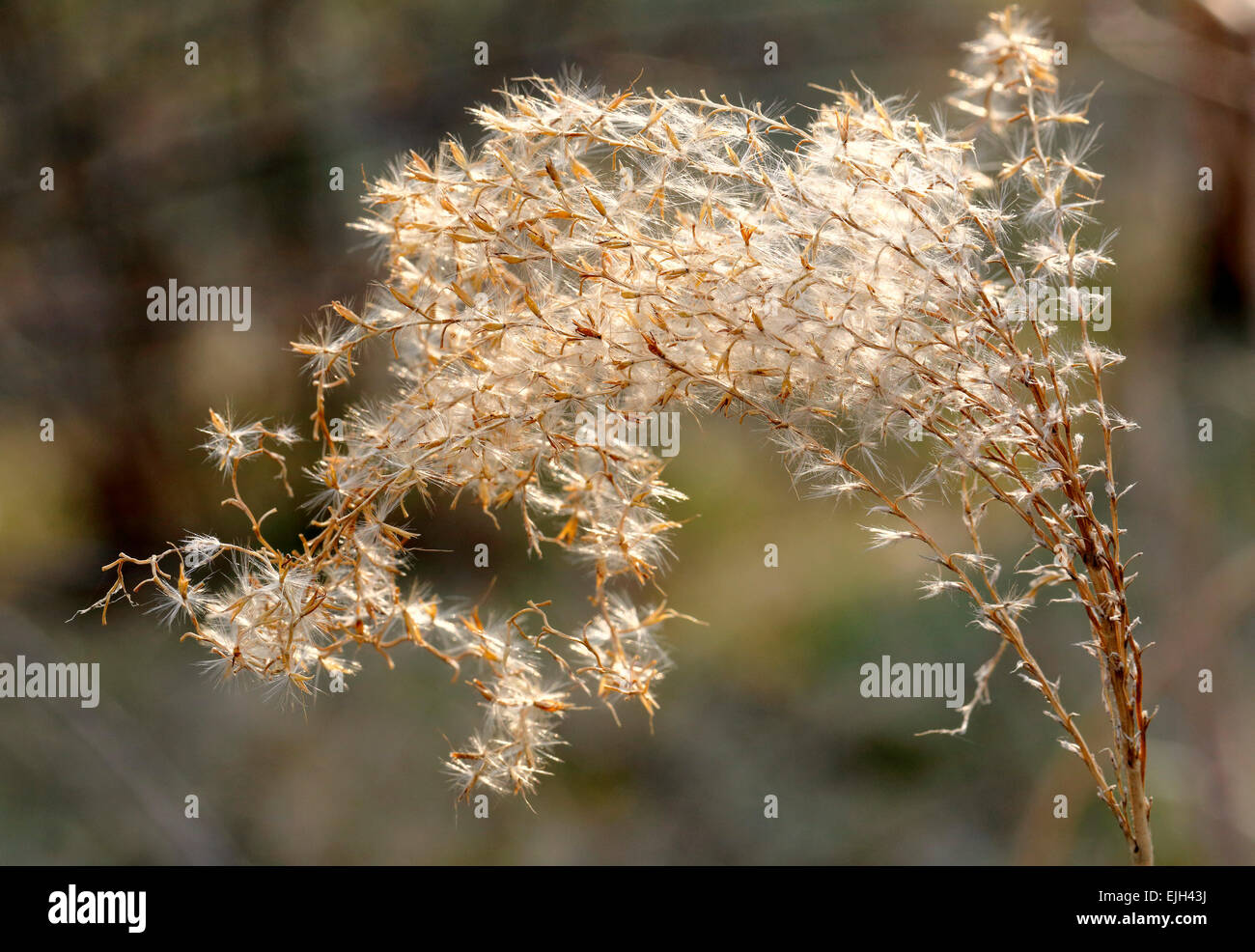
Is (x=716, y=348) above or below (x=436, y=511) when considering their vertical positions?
below

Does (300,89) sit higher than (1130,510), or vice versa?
(300,89)

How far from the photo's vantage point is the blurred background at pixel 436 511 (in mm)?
2174

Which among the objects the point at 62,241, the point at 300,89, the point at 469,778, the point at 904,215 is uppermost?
the point at 300,89

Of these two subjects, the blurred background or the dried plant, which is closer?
the dried plant

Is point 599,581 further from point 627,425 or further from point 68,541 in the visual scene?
point 68,541

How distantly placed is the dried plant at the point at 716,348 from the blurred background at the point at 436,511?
5.07ft

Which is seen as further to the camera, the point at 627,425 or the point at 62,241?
the point at 62,241

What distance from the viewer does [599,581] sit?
0.65m

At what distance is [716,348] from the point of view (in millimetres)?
600

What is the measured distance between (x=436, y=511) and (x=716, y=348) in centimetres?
173

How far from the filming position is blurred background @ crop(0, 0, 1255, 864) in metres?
2.17

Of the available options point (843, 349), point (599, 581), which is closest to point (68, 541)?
point (599, 581)

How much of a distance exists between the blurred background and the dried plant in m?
1.55

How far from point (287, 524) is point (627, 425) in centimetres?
185
